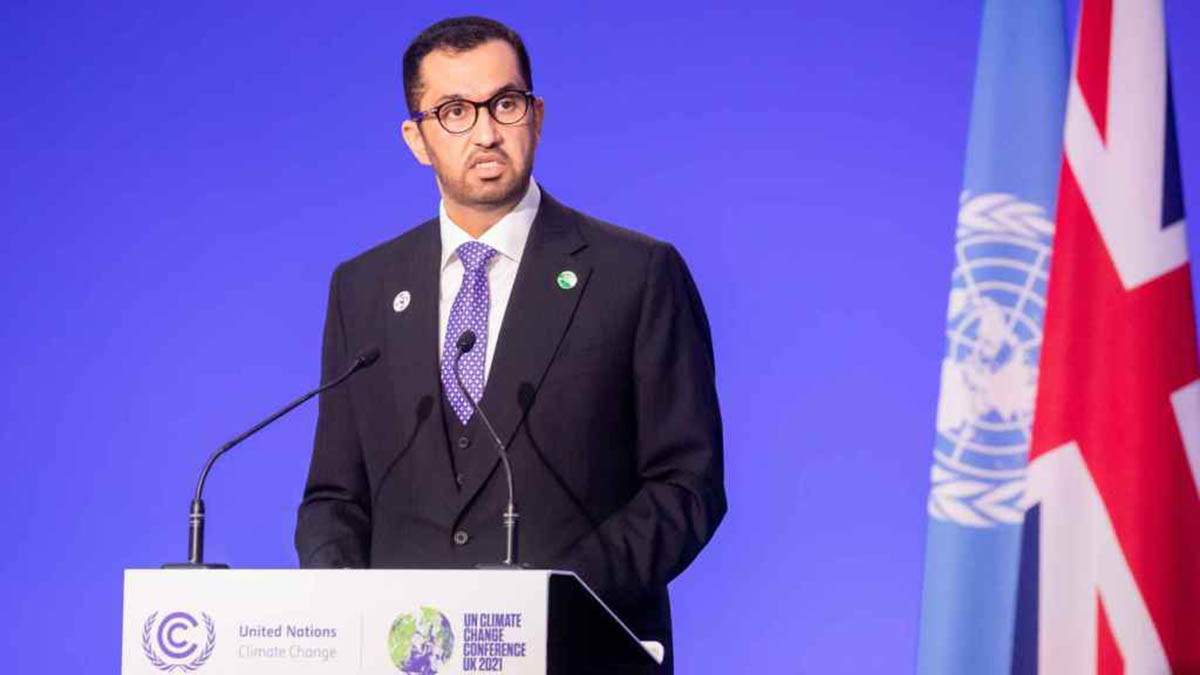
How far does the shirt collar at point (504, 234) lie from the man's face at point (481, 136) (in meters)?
0.04

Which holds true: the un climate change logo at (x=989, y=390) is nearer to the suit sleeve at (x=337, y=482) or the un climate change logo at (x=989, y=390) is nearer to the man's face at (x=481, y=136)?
the man's face at (x=481, y=136)

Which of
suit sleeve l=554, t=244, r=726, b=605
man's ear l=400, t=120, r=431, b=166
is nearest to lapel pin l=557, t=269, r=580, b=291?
suit sleeve l=554, t=244, r=726, b=605

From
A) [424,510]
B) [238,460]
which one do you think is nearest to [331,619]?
[424,510]

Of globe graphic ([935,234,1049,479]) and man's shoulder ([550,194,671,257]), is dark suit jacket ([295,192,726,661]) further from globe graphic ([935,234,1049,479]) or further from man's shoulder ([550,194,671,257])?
globe graphic ([935,234,1049,479])

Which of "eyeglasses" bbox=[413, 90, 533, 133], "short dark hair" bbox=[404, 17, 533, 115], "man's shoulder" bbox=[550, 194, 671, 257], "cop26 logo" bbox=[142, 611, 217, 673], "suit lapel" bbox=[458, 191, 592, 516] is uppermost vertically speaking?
"short dark hair" bbox=[404, 17, 533, 115]

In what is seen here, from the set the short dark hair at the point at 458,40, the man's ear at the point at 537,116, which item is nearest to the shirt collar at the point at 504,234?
the man's ear at the point at 537,116

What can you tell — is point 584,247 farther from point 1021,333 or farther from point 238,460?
point 238,460

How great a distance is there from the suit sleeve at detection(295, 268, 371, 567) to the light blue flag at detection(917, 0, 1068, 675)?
1.00 meters

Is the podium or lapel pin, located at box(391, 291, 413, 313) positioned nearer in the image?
the podium

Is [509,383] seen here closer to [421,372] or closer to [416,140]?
[421,372]

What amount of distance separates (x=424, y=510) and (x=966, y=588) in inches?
36.9

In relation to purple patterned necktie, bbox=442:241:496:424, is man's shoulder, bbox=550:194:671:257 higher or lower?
higher

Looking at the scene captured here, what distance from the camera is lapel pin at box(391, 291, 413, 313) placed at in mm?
3596

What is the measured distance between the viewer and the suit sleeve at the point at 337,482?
3443 mm
